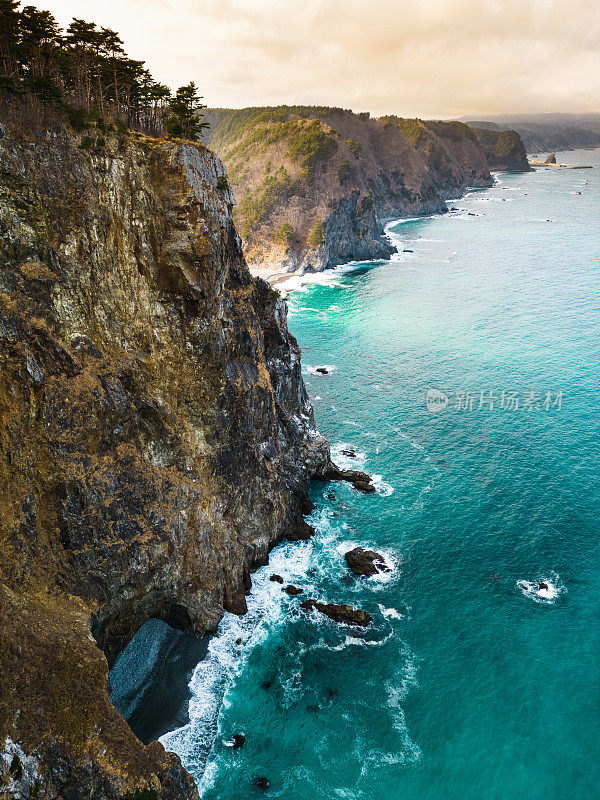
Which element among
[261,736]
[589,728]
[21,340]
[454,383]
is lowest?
[589,728]

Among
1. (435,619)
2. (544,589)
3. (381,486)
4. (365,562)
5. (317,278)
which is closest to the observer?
(435,619)

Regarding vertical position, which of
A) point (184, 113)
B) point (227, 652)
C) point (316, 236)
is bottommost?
point (227, 652)

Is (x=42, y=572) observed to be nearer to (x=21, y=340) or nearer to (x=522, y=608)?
(x=21, y=340)

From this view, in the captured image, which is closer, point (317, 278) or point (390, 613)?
point (390, 613)

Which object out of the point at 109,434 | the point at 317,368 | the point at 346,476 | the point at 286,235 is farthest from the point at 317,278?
the point at 109,434

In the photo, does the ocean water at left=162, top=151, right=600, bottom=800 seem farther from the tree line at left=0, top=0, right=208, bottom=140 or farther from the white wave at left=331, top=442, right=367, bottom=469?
the tree line at left=0, top=0, right=208, bottom=140

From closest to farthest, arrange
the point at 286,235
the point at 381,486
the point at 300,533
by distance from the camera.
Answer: the point at 300,533, the point at 381,486, the point at 286,235

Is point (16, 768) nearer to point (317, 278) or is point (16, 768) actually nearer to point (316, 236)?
point (317, 278)

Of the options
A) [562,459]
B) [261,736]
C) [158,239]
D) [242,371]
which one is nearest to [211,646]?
[261,736]
